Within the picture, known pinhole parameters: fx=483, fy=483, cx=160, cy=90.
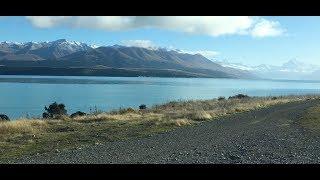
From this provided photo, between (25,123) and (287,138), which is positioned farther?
(25,123)

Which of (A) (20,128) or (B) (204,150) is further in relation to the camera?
(A) (20,128)

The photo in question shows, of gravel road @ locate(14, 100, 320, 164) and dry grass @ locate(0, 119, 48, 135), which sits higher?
gravel road @ locate(14, 100, 320, 164)

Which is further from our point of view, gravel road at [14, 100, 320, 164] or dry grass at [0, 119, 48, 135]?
dry grass at [0, 119, 48, 135]

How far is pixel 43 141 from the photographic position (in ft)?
54.4

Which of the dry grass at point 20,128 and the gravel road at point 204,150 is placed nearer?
the gravel road at point 204,150

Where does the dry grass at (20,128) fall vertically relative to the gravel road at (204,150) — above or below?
below

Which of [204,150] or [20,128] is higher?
[204,150]
